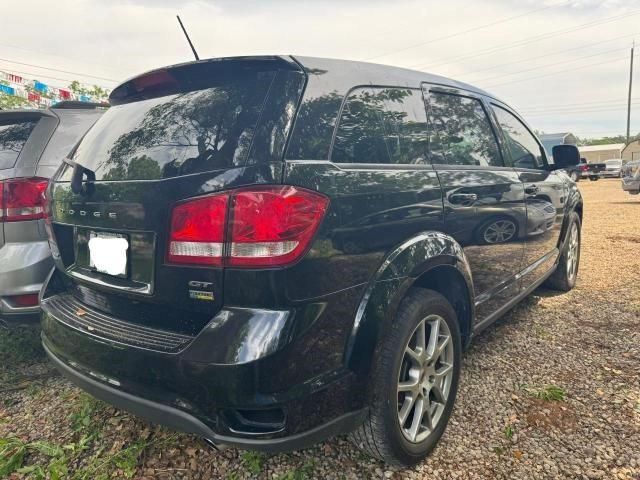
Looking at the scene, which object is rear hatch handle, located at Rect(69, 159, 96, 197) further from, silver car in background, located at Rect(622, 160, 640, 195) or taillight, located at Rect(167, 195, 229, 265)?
silver car in background, located at Rect(622, 160, 640, 195)

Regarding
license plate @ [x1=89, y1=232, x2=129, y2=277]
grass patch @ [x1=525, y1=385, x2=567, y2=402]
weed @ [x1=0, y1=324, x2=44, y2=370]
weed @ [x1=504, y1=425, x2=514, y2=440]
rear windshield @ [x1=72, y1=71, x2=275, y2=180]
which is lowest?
weed @ [x1=504, y1=425, x2=514, y2=440]

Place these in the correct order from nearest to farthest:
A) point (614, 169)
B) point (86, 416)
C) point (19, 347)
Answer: point (86, 416) < point (19, 347) < point (614, 169)

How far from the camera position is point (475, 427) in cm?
228

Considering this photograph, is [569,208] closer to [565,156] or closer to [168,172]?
[565,156]

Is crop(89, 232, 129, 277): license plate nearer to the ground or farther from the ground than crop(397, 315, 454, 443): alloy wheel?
farther from the ground

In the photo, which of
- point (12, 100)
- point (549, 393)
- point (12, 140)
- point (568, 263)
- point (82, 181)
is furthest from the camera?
point (12, 100)

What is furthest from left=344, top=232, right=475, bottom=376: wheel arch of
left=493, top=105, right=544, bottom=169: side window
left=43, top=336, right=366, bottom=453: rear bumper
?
left=493, top=105, right=544, bottom=169: side window

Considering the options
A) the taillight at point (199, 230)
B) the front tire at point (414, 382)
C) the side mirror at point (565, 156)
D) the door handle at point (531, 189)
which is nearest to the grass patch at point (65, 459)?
the front tire at point (414, 382)

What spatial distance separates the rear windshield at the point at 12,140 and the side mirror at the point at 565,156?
396 centimetres

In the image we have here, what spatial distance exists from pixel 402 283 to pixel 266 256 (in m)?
0.65

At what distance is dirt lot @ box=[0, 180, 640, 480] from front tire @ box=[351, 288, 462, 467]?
6.1 inches

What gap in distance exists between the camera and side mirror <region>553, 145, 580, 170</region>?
3.71m

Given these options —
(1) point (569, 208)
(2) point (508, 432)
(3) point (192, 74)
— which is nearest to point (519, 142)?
(1) point (569, 208)

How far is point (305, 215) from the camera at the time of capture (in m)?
1.49
